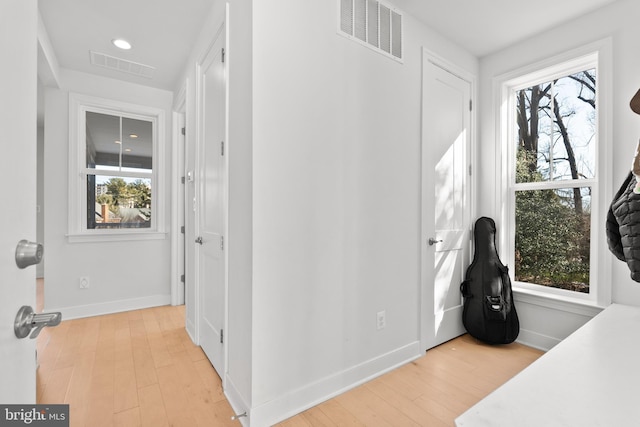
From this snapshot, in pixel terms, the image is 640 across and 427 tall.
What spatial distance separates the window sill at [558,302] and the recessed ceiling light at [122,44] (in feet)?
13.2

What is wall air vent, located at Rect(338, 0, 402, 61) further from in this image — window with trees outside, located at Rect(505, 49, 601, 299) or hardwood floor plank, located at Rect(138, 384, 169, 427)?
hardwood floor plank, located at Rect(138, 384, 169, 427)

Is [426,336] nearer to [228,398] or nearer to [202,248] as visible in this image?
[228,398]

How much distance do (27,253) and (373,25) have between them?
7.13 feet

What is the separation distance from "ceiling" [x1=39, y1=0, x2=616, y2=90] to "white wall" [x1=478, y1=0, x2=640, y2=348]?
0.10 m

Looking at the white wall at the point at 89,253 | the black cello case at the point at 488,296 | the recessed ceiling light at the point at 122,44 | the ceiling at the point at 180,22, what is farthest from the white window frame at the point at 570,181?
the white wall at the point at 89,253

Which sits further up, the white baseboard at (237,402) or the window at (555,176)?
the window at (555,176)

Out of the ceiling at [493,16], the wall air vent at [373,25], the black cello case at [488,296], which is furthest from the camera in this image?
the black cello case at [488,296]

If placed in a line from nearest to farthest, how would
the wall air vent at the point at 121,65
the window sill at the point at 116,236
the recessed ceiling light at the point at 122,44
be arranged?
the recessed ceiling light at the point at 122,44 → the wall air vent at the point at 121,65 → the window sill at the point at 116,236

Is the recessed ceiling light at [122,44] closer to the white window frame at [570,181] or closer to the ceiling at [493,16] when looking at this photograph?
the ceiling at [493,16]

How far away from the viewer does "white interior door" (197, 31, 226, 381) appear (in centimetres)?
194

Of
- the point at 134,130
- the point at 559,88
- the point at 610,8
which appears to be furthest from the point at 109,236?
the point at 610,8

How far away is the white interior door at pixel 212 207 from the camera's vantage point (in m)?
1.94

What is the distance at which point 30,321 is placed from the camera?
61 centimetres

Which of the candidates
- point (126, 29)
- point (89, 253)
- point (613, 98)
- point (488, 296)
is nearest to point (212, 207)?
point (126, 29)
